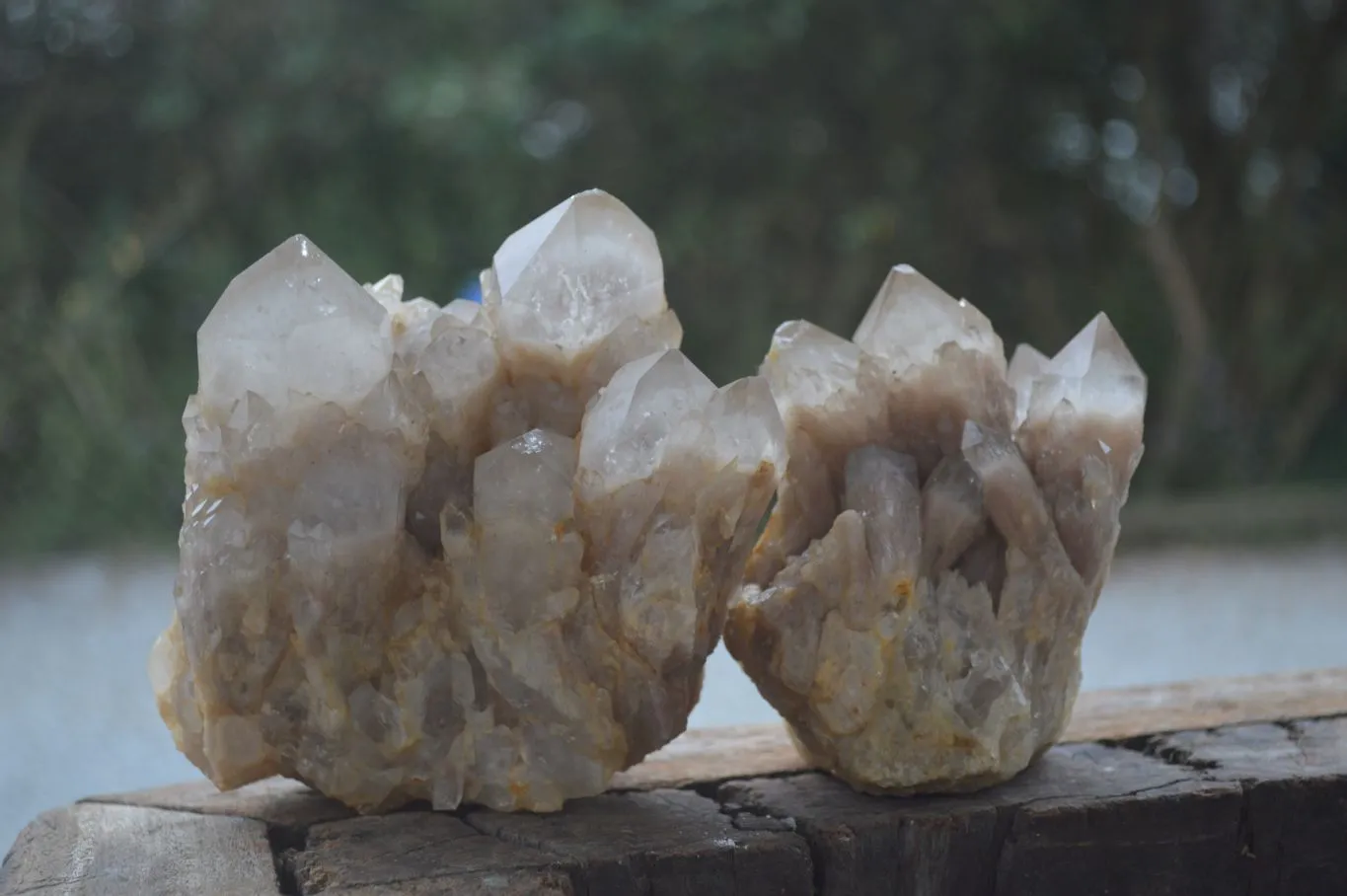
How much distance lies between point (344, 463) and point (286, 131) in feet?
10.2

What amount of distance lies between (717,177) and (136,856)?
346 centimetres

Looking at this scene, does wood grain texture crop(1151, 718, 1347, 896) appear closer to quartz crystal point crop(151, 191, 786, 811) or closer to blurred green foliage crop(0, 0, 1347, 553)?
quartz crystal point crop(151, 191, 786, 811)

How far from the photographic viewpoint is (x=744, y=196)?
443 centimetres

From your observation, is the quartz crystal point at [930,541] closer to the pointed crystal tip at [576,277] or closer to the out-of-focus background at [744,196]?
the pointed crystal tip at [576,277]

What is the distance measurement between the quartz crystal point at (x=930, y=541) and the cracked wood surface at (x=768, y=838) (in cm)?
6

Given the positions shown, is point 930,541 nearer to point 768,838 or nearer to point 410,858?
point 768,838

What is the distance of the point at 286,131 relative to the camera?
13.1 feet

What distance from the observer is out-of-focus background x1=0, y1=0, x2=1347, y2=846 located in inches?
146

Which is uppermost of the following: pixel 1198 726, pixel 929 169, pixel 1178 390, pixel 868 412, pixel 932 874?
pixel 929 169

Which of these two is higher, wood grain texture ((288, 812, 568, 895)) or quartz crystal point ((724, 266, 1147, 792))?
quartz crystal point ((724, 266, 1147, 792))

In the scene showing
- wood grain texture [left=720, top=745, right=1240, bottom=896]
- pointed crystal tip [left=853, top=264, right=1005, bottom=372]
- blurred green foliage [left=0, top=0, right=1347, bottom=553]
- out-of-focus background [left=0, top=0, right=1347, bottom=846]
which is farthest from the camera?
blurred green foliage [left=0, top=0, right=1347, bottom=553]

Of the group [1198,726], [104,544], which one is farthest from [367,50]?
[1198,726]

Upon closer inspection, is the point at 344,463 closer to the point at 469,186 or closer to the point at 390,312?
the point at 390,312

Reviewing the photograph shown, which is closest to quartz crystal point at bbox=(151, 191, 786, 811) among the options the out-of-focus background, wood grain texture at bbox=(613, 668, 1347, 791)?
wood grain texture at bbox=(613, 668, 1347, 791)
